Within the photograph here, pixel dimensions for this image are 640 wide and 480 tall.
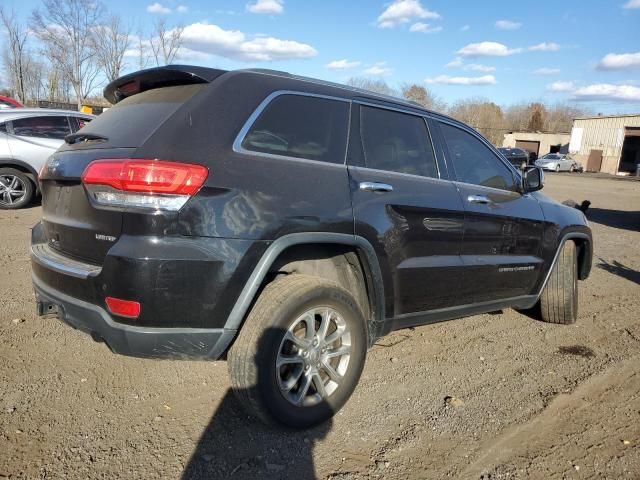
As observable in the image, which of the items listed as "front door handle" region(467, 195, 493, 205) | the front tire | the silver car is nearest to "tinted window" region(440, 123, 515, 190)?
"front door handle" region(467, 195, 493, 205)

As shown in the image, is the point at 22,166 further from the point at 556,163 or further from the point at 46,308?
the point at 556,163

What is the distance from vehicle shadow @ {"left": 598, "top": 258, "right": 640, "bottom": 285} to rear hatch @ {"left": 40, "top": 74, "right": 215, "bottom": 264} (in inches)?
244

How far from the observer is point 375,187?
296 cm

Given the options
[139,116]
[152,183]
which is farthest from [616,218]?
[152,183]

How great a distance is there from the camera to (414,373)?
11.6 feet

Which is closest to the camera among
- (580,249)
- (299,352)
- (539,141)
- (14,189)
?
(299,352)

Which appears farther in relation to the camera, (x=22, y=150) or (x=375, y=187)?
(x=22, y=150)

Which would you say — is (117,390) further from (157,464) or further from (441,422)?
(441,422)

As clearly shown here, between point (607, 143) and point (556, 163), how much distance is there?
7731 millimetres

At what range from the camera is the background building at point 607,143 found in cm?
4509

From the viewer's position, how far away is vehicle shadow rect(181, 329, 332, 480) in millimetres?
2414

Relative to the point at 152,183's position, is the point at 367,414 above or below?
below

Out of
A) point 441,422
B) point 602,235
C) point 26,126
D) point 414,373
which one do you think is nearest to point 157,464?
point 441,422

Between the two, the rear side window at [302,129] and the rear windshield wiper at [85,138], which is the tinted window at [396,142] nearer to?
the rear side window at [302,129]
